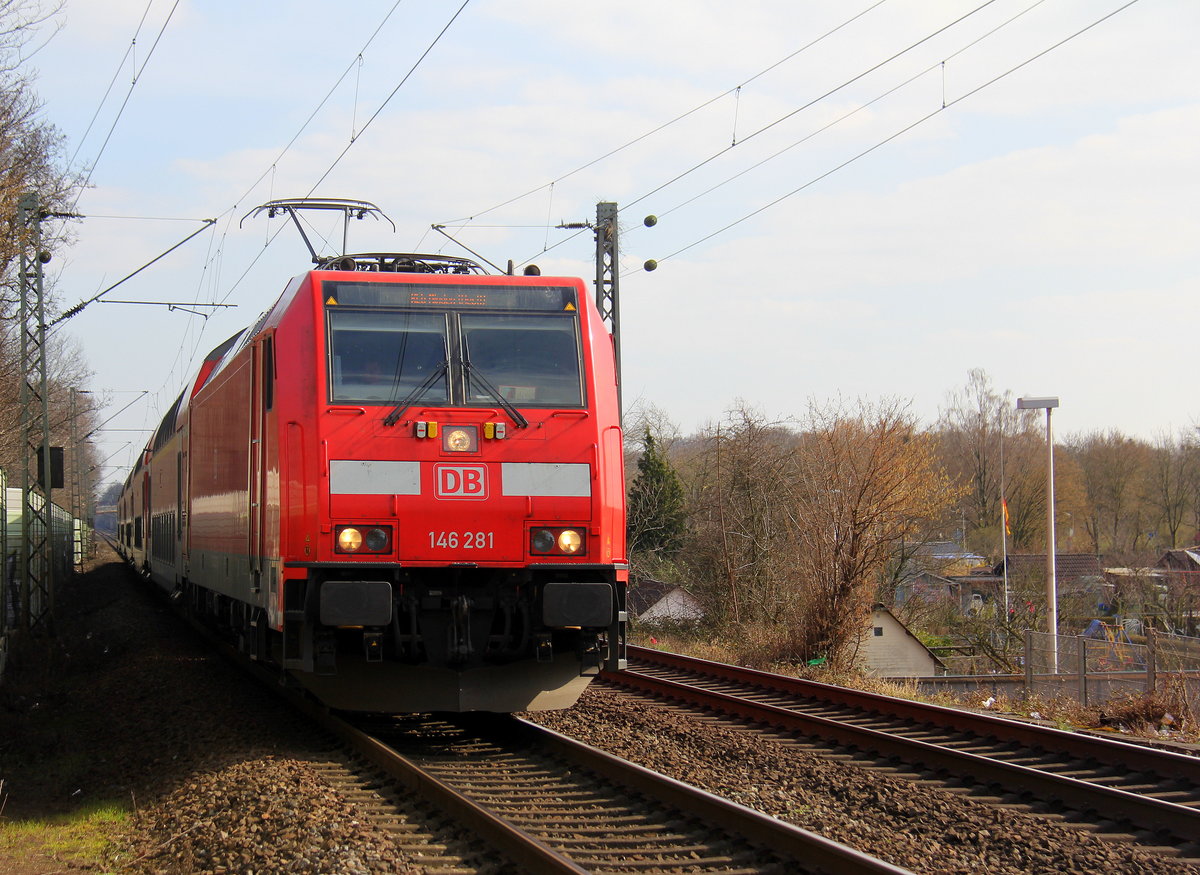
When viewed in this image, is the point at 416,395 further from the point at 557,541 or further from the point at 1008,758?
the point at 1008,758

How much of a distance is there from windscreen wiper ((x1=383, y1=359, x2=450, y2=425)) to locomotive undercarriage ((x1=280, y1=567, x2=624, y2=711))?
109 centimetres

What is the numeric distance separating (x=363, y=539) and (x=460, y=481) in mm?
789

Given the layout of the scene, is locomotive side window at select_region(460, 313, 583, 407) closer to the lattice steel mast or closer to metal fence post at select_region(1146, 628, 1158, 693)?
metal fence post at select_region(1146, 628, 1158, 693)

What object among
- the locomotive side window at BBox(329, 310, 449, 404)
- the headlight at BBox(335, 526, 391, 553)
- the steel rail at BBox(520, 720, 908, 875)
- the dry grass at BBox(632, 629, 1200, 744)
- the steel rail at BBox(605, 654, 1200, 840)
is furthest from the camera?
the dry grass at BBox(632, 629, 1200, 744)

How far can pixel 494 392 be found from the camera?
8.62 metres

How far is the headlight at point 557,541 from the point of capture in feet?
27.4

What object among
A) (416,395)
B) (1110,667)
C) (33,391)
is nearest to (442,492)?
(416,395)

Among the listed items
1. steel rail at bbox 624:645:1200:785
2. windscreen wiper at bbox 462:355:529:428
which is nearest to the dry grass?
steel rail at bbox 624:645:1200:785

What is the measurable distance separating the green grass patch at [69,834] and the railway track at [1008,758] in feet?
16.5

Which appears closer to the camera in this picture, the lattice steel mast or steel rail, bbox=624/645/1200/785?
steel rail, bbox=624/645/1200/785

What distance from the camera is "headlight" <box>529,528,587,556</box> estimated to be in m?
8.34

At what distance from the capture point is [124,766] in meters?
9.33

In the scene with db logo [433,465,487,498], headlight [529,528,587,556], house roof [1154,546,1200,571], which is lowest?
house roof [1154,546,1200,571]

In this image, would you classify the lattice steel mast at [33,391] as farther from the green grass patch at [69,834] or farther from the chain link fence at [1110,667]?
the chain link fence at [1110,667]
